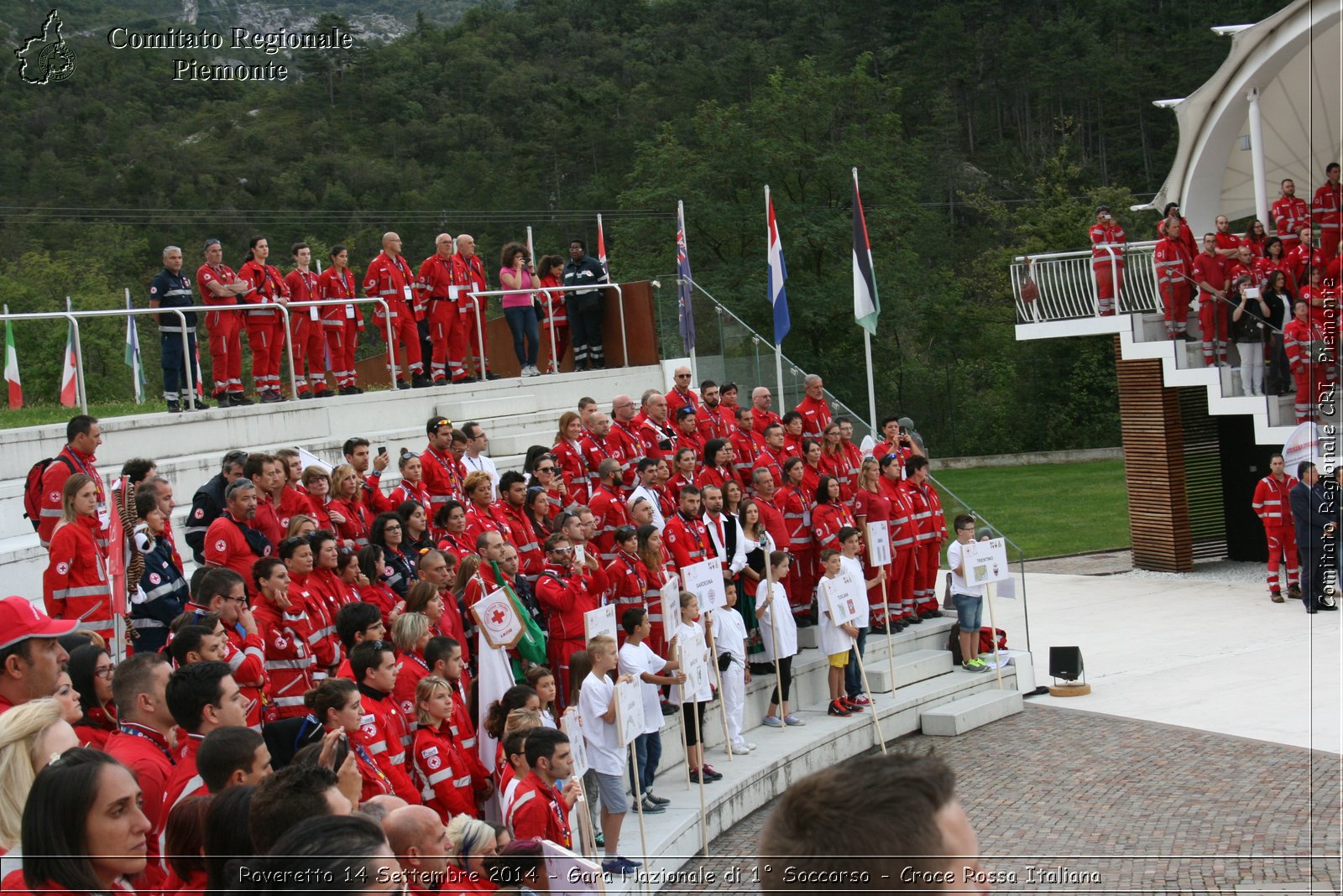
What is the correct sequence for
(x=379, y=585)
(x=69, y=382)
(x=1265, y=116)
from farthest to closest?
1. (x=1265, y=116)
2. (x=69, y=382)
3. (x=379, y=585)

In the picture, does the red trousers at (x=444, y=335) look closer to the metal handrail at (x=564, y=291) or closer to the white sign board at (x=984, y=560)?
the metal handrail at (x=564, y=291)

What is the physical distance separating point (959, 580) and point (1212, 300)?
8.39m

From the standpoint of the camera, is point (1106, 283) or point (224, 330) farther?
point (1106, 283)

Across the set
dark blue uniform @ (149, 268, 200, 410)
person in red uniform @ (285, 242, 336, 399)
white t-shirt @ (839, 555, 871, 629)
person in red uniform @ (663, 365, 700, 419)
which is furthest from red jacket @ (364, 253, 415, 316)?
white t-shirt @ (839, 555, 871, 629)

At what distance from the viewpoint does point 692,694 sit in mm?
11094

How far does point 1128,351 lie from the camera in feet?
74.9

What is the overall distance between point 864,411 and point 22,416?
33.7m

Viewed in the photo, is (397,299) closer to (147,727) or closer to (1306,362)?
(147,727)

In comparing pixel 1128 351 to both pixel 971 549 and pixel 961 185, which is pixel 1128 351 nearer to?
pixel 971 549

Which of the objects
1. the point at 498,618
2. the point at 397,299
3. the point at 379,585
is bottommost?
the point at 498,618

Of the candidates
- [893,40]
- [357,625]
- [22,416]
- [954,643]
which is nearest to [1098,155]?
[893,40]

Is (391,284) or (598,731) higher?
(391,284)

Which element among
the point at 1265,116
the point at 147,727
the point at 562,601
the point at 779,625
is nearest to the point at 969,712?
the point at 779,625

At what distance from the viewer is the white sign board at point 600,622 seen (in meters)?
9.73
